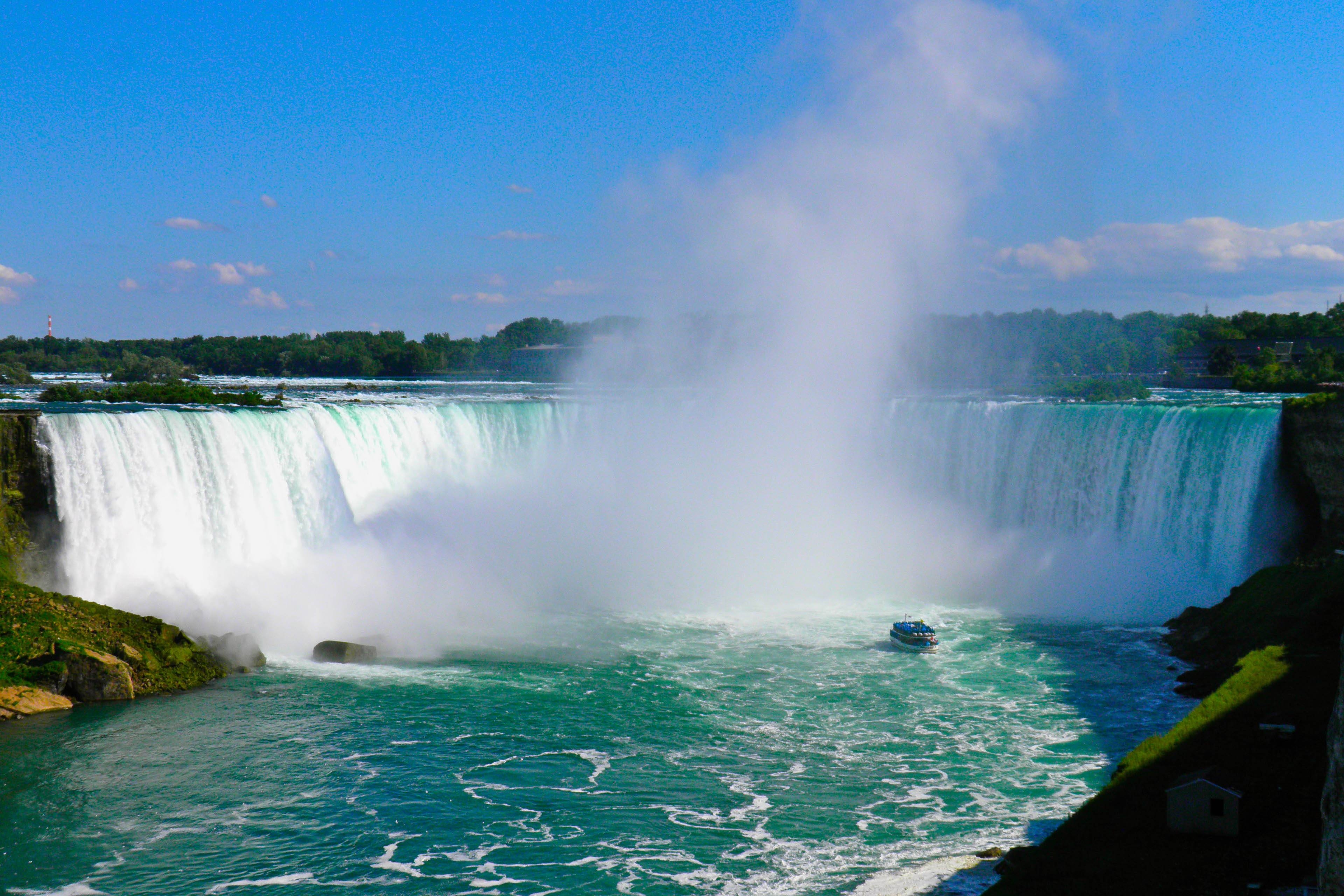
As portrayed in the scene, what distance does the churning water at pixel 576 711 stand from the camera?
1388 cm

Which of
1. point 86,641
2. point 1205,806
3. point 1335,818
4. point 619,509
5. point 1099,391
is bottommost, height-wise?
point 86,641

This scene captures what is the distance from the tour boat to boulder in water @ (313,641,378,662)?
10905 millimetres

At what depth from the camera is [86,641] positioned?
20.1m

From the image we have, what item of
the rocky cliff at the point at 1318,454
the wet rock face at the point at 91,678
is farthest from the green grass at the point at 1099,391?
the wet rock face at the point at 91,678

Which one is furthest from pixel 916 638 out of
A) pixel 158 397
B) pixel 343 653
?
pixel 158 397

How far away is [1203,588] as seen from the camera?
98.5 ft

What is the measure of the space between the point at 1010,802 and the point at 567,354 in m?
77.7

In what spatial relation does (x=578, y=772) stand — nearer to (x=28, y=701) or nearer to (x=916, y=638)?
(x=28, y=701)

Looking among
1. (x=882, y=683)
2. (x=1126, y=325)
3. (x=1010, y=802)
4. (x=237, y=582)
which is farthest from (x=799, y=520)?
(x=1126, y=325)

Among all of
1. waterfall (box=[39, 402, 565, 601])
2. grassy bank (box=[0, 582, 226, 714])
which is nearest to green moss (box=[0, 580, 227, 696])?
grassy bank (box=[0, 582, 226, 714])

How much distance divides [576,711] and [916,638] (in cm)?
804

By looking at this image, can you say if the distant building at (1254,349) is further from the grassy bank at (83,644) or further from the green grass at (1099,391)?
the grassy bank at (83,644)

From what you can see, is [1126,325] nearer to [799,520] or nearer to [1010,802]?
[799,520]

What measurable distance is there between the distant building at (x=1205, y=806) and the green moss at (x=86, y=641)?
16.3 m
